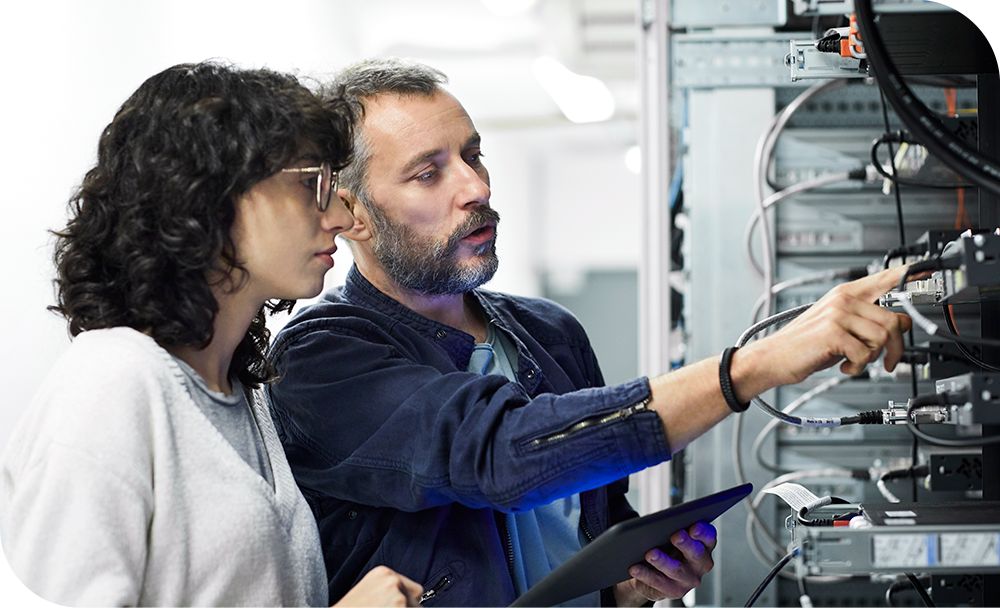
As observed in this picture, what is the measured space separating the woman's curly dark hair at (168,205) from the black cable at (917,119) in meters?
0.60

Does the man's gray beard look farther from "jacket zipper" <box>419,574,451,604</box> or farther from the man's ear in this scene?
"jacket zipper" <box>419,574,451,604</box>

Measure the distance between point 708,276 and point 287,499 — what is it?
1.30m

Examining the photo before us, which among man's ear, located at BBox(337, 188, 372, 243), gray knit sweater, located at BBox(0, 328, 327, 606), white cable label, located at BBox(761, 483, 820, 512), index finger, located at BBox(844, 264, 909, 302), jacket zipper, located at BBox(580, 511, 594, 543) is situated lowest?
jacket zipper, located at BBox(580, 511, 594, 543)

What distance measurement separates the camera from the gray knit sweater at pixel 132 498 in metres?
0.91

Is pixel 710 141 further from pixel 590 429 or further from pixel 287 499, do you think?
pixel 287 499

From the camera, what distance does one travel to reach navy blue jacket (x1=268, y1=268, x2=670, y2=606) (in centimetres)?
117

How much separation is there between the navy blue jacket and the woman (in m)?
0.14

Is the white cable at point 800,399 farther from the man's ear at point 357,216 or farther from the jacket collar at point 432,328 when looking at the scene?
the man's ear at point 357,216

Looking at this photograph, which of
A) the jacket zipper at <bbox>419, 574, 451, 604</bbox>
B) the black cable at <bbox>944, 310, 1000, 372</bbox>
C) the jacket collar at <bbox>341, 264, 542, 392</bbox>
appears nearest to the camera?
the black cable at <bbox>944, 310, 1000, 372</bbox>

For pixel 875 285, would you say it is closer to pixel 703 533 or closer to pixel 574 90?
pixel 703 533

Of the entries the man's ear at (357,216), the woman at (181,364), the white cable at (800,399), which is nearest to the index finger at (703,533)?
the woman at (181,364)

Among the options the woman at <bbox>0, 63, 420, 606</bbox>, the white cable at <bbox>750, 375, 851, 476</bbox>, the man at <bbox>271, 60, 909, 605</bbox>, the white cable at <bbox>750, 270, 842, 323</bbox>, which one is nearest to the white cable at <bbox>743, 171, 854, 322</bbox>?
the white cable at <bbox>750, 270, 842, 323</bbox>

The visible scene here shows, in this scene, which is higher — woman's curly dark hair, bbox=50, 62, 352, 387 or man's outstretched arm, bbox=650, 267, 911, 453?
woman's curly dark hair, bbox=50, 62, 352, 387

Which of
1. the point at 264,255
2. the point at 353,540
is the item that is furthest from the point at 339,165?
the point at 353,540
